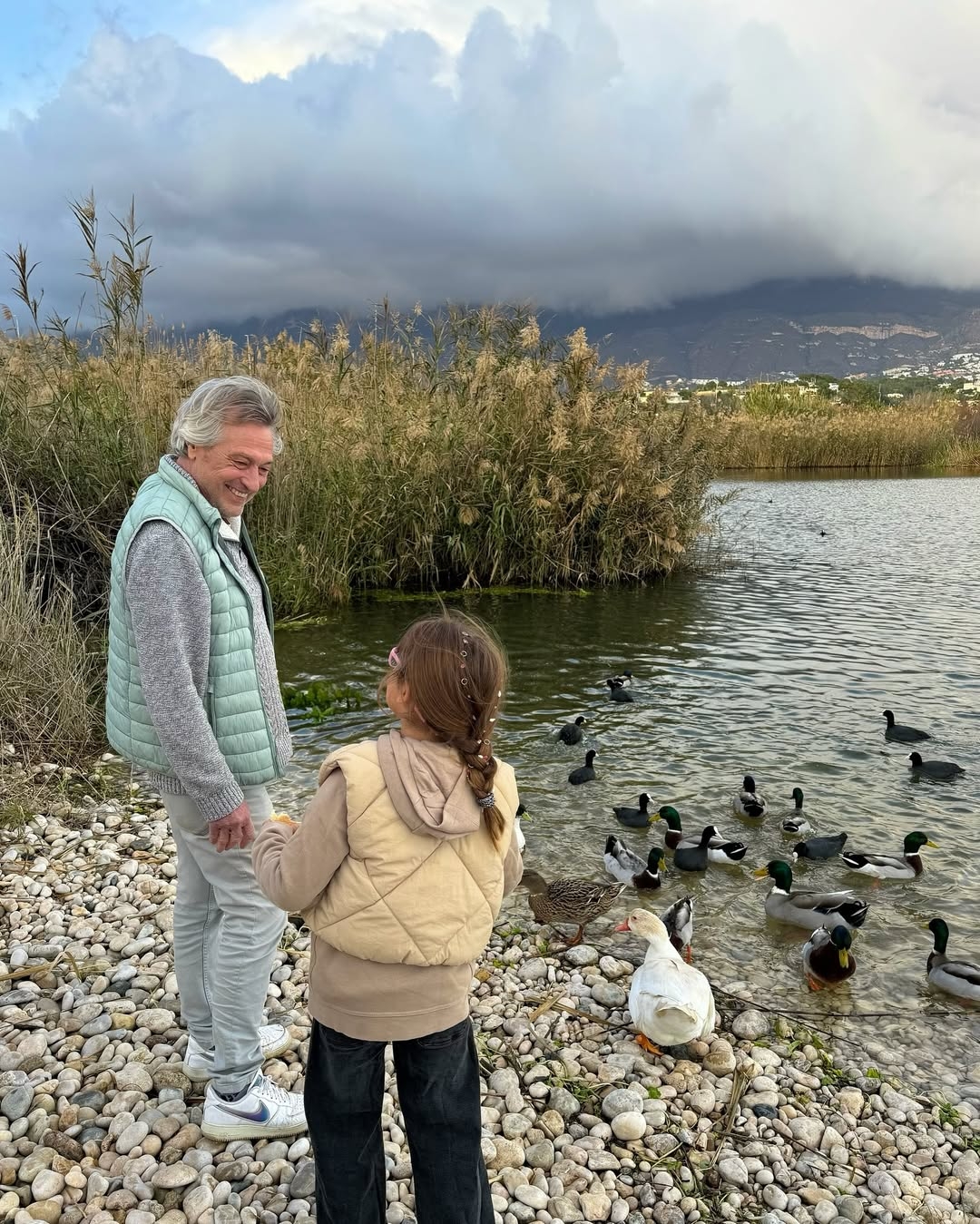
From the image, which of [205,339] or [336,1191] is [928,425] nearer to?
[205,339]

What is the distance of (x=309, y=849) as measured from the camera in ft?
6.44

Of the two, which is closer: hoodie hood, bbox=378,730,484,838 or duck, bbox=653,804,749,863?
hoodie hood, bbox=378,730,484,838

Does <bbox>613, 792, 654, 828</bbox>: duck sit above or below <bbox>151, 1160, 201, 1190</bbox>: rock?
below

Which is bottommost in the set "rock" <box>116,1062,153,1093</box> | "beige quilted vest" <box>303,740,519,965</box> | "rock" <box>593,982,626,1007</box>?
"rock" <box>593,982,626,1007</box>

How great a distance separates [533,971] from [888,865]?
9.00 feet

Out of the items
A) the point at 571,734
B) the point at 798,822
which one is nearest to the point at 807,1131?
the point at 798,822

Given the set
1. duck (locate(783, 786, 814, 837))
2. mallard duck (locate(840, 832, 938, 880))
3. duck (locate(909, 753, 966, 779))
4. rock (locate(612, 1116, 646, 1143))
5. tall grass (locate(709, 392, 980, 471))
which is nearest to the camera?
Result: rock (locate(612, 1116, 646, 1143))

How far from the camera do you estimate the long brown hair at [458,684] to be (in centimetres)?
194

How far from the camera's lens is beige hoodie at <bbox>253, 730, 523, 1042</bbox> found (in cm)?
193

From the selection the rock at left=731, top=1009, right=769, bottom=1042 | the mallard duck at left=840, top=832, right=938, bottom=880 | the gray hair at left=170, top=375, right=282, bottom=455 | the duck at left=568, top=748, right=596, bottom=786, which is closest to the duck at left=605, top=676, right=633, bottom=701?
the duck at left=568, top=748, right=596, bottom=786

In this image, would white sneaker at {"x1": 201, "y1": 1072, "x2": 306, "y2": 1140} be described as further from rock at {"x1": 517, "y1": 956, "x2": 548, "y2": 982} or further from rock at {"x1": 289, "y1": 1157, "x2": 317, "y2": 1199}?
rock at {"x1": 517, "y1": 956, "x2": 548, "y2": 982}

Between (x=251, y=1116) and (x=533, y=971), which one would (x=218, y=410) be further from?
(x=533, y=971)

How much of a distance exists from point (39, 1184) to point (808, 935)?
396cm

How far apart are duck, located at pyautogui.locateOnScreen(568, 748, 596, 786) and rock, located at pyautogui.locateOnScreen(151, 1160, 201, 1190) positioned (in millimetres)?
4683
